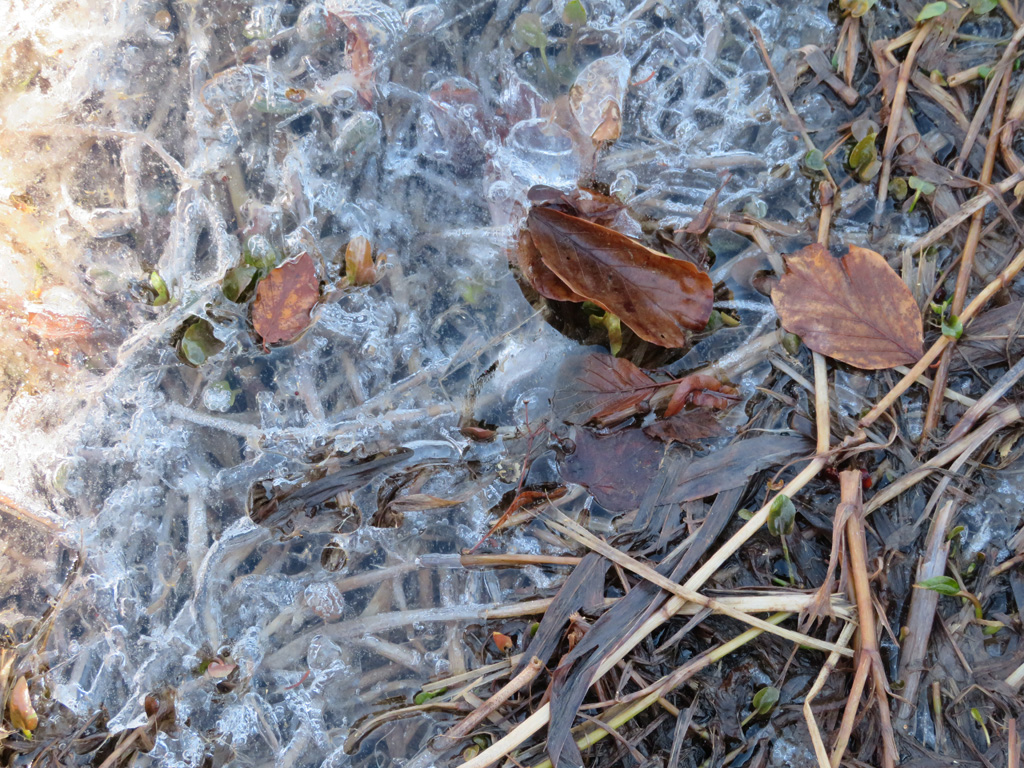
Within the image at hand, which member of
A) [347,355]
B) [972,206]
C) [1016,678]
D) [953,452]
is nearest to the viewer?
[1016,678]

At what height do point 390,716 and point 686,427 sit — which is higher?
point 686,427

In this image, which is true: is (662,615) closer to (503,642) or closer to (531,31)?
(503,642)

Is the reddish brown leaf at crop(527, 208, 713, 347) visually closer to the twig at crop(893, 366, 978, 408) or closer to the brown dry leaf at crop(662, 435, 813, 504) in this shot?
the brown dry leaf at crop(662, 435, 813, 504)

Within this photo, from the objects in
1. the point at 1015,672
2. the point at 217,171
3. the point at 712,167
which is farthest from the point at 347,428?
the point at 1015,672

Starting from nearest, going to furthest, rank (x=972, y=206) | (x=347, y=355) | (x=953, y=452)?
(x=953, y=452) < (x=972, y=206) < (x=347, y=355)

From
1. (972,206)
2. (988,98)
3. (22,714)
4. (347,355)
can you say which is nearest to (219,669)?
(22,714)

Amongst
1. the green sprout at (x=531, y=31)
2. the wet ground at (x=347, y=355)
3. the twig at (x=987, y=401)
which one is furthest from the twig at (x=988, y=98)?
the green sprout at (x=531, y=31)

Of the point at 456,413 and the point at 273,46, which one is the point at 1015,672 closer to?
the point at 456,413
